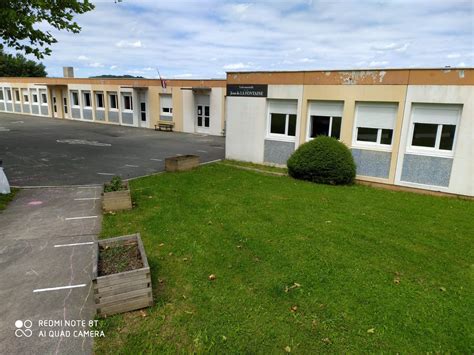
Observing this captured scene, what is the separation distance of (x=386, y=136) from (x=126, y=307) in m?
11.1

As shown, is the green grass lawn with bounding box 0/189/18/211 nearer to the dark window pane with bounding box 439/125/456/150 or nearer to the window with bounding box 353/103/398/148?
the window with bounding box 353/103/398/148

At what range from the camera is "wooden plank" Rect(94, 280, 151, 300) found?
4.32 metres

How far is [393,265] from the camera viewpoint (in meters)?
5.92

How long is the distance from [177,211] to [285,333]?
16.9ft

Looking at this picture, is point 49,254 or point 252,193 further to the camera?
point 252,193

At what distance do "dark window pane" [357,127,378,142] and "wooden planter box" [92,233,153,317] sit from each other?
10734mm

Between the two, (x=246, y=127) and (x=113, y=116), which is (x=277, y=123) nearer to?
(x=246, y=127)

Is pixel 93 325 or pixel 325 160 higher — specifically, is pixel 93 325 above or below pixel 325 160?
below

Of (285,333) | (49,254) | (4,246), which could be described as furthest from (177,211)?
(285,333)

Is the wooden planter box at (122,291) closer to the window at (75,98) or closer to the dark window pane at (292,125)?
the dark window pane at (292,125)

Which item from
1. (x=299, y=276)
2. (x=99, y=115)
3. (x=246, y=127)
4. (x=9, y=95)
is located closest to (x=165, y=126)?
(x=99, y=115)

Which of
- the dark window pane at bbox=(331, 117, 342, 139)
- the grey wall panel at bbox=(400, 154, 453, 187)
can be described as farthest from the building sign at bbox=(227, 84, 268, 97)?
the grey wall panel at bbox=(400, 154, 453, 187)

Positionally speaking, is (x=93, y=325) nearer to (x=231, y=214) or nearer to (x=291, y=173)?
(x=231, y=214)

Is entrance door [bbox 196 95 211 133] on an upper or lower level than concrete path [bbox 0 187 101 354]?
upper
